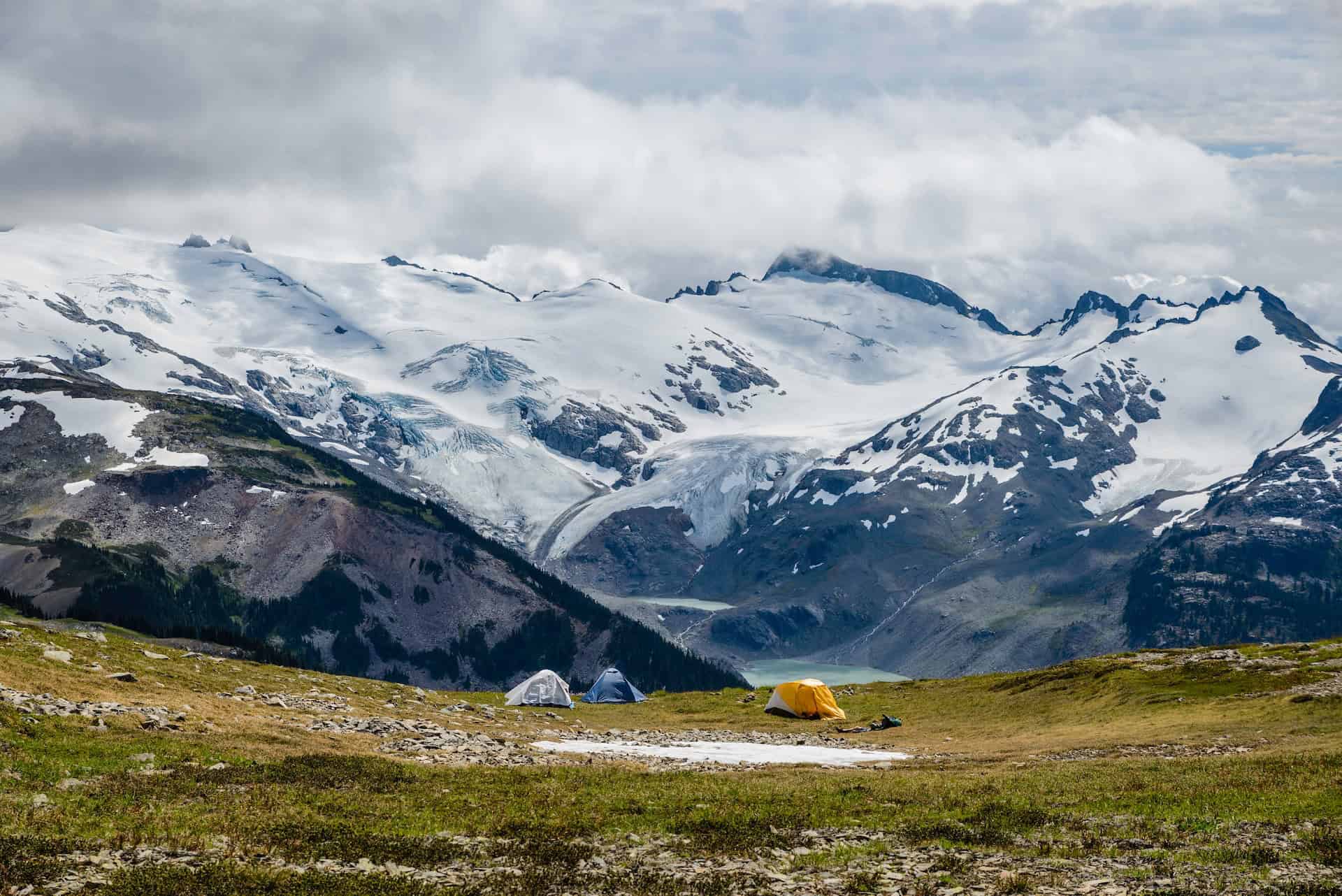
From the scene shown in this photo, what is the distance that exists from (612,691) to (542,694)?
53.5 feet

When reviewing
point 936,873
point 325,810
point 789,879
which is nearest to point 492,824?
point 325,810

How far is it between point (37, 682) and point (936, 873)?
40.8 m

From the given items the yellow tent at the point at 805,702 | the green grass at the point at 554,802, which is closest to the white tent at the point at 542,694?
the yellow tent at the point at 805,702

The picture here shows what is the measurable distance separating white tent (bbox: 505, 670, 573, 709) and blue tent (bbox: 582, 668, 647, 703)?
34.3ft

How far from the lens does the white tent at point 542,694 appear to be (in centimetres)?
12288

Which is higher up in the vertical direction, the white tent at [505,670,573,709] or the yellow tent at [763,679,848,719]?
the yellow tent at [763,679,848,719]

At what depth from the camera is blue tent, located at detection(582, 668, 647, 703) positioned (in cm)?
13812

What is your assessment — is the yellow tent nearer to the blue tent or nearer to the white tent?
the white tent

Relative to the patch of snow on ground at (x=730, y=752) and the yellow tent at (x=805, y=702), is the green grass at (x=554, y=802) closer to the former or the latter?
the patch of snow on ground at (x=730, y=752)

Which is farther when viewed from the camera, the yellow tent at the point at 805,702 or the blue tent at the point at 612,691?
the blue tent at the point at 612,691

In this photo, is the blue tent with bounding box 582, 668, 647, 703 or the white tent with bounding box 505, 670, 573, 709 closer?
the white tent with bounding box 505, 670, 573, 709

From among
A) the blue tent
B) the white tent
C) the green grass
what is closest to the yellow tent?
the white tent

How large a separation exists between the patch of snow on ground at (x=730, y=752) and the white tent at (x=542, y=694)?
39.4 m

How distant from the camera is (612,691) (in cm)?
13950
